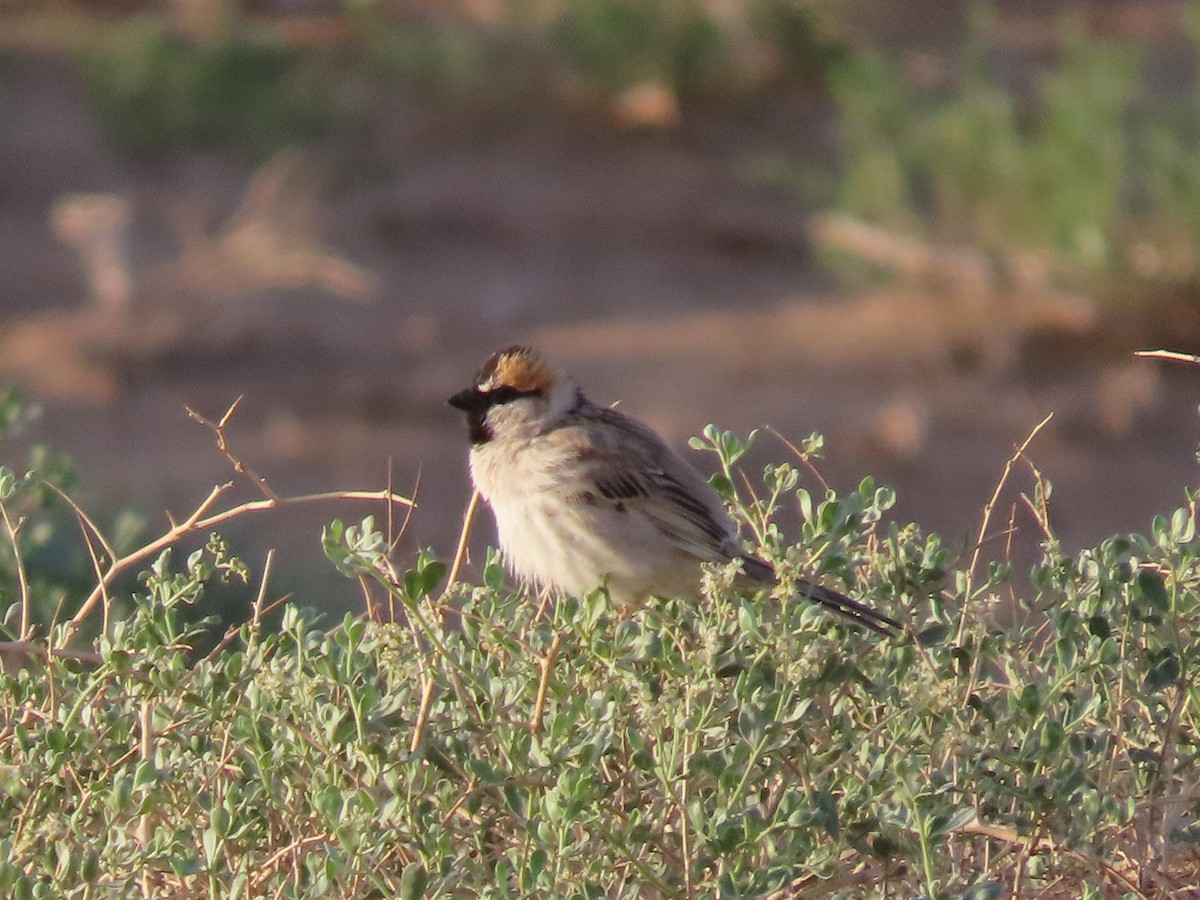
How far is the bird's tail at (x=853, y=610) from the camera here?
3.08m

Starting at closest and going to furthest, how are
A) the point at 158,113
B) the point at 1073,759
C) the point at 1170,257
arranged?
the point at 1073,759, the point at 1170,257, the point at 158,113

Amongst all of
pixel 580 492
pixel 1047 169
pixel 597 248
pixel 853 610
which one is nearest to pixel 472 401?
pixel 580 492

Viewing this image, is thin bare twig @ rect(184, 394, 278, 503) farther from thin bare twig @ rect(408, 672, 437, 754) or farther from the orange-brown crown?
the orange-brown crown

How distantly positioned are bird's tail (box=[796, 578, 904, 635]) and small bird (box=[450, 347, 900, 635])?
989 millimetres

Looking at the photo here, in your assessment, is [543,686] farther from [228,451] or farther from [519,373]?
[519,373]

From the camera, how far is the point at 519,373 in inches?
187

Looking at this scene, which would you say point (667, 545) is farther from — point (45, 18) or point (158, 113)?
point (45, 18)

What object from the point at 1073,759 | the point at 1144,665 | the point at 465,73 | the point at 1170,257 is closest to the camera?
the point at 1073,759

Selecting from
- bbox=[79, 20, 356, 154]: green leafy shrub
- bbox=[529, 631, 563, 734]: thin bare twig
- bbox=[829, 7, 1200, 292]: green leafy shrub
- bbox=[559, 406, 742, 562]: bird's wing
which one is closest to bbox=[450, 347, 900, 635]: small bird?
bbox=[559, 406, 742, 562]: bird's wing

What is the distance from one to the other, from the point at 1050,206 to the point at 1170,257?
63 cm

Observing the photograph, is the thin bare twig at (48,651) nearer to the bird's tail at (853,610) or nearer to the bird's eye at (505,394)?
the bird's tail at (853,610)

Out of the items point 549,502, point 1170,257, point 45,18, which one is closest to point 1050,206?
point 1170,257

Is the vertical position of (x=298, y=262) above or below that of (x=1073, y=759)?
below

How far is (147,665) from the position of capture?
2924 millimetres
